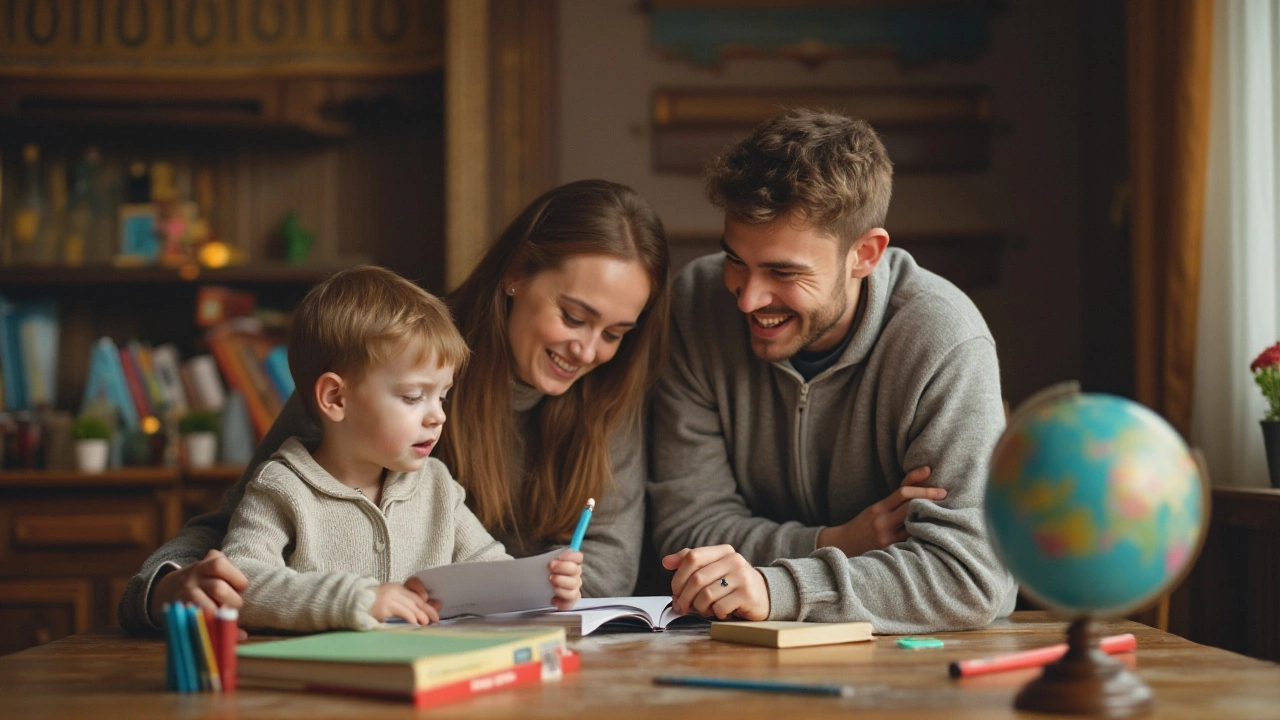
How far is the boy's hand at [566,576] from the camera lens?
4.66 ft

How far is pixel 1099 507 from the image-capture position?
0.93 meters

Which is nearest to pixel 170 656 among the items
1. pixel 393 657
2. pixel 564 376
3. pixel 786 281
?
pixel 393 657

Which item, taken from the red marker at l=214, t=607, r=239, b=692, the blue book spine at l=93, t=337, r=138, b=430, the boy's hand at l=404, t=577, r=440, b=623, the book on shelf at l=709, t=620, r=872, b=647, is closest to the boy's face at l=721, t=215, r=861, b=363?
the book on shelf at l=709, t=620, r=872, b=647

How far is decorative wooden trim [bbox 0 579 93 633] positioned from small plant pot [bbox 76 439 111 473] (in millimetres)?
313

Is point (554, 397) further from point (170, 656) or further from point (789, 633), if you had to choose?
point (170, 656)

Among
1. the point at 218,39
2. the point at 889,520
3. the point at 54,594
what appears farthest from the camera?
the point at 218,39

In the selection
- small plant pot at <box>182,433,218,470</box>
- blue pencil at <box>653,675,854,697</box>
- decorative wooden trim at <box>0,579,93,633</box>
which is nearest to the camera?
blue pencil at <box>653,675,854,697</box>

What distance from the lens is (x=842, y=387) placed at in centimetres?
193

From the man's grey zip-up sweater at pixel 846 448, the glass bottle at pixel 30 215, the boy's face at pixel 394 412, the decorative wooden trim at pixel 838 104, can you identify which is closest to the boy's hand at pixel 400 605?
the boy's face at pixel 394 412

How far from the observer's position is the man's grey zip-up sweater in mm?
1530

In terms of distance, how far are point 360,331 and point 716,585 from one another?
0.58 m

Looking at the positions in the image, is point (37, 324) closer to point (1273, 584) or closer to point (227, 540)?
point (227, 540)

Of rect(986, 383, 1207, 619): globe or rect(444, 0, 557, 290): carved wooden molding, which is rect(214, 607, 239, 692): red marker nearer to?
rect(986, 383, 1207, 619): globe

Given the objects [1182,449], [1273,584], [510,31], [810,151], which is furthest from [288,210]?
[1182,449]
